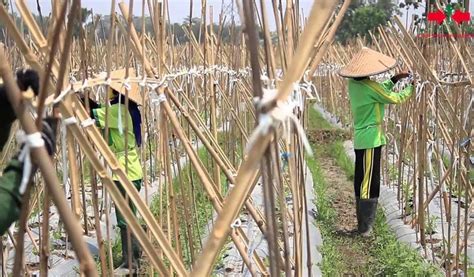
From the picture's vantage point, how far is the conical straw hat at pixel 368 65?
273cm

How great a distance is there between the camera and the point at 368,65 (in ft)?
9.04

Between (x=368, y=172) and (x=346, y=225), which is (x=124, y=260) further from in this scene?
(x=346, y=225)

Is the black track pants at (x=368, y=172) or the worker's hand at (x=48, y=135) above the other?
the worker's hand at (x=48, y=135)

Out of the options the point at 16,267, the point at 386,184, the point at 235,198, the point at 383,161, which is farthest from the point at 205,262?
the point at 383,161

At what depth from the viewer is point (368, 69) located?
108 inches

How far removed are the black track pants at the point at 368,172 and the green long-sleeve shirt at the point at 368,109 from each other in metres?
0.04

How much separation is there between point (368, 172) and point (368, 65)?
53cm

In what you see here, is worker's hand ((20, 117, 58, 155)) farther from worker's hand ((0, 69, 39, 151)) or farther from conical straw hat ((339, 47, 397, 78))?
conical straw hat ((339, 47, 397, 78))

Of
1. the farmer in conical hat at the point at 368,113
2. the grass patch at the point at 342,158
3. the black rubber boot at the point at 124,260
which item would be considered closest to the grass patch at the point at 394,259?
the farmer in conical hat at the point at 368,113

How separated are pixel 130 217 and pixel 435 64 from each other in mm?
2396

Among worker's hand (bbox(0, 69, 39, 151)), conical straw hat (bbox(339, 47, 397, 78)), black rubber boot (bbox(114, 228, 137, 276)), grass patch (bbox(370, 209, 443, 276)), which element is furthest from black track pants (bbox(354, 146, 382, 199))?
worker's hand (bbox(0, 69, 39, 151))

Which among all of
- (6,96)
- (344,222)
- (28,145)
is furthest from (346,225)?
(28,145)

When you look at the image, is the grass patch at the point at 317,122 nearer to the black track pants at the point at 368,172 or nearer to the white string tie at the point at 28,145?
the black track pants at the point at 368,172

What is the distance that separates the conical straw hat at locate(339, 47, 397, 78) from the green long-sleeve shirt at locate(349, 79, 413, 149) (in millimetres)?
→ 61
